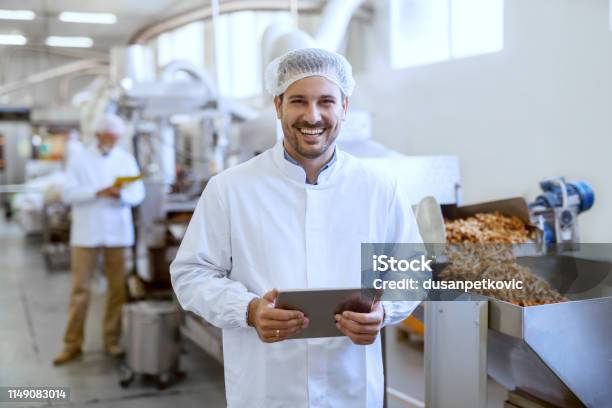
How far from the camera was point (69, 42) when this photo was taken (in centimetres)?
971

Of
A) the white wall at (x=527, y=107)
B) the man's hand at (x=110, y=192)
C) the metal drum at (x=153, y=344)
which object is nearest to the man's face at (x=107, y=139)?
the man's hand at (x=110, y=192)

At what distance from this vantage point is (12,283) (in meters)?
5.63

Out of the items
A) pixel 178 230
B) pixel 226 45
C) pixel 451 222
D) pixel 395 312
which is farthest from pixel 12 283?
pixel 395 312

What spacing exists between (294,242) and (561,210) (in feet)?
3.73

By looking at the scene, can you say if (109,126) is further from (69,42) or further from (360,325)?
(69,42)

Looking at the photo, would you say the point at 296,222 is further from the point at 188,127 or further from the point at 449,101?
the point at 188,127

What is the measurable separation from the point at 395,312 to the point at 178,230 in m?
2.36

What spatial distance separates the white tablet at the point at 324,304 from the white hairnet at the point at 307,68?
50 centimetres

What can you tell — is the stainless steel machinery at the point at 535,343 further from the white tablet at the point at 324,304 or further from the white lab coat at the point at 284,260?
the white tablet at the point at 324,304

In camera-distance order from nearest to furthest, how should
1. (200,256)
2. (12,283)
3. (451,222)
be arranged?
(200,256) < (451,222) < (12,283)

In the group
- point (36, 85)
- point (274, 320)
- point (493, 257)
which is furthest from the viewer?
point (36, 85)

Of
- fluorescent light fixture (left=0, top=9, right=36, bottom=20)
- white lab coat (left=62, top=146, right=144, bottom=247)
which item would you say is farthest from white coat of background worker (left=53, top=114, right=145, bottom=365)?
fluorescent light fixture (left=0, top=9, right=36, bottom=20)

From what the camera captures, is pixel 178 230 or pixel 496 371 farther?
pixel 178 230

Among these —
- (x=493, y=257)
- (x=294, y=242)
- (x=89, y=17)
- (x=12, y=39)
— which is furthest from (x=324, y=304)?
(x=12, y=39)
